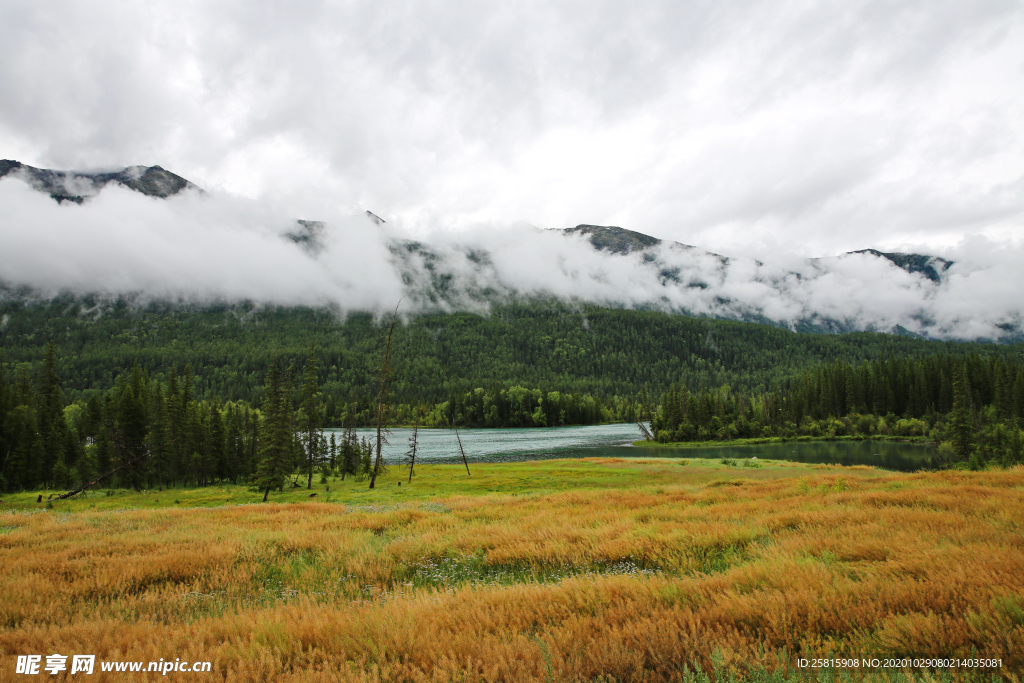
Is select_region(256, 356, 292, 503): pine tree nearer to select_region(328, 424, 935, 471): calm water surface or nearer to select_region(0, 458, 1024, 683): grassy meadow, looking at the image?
select_region(0, 458, 1024, 683): grassy meadow

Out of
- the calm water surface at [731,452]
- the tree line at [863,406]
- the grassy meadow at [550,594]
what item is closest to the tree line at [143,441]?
the calm water surface at [731,452]

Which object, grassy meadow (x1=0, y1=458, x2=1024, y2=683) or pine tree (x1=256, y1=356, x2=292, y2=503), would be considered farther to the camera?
pine tree (x1=256, y1=356, x2=292, y2=503)

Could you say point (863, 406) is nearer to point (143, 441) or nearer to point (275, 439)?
point (275, 439)

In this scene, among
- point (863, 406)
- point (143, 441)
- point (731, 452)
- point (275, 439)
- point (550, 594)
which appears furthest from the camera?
point (863, 406)

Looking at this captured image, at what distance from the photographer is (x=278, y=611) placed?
597 centimetres

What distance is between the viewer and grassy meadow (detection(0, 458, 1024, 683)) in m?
4.12

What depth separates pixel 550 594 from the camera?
594 centimetres

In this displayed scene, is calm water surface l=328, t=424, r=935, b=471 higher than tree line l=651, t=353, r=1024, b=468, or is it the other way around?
tree line l=651, t=353, r=1024, b=468

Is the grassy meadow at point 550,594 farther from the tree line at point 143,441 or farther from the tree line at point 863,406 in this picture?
the tree line at point 863,406

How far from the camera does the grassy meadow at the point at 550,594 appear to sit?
4.12 m

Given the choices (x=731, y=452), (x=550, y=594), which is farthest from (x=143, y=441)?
(x=731, y=452)

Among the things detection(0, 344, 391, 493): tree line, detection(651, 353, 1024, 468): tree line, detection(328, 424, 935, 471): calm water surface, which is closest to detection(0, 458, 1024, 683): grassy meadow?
detection(0, 344, 391, 493): tree line

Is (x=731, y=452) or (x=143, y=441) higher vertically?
(x=143, y=441)

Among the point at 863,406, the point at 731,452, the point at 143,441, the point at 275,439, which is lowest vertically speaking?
the point at 731,452
